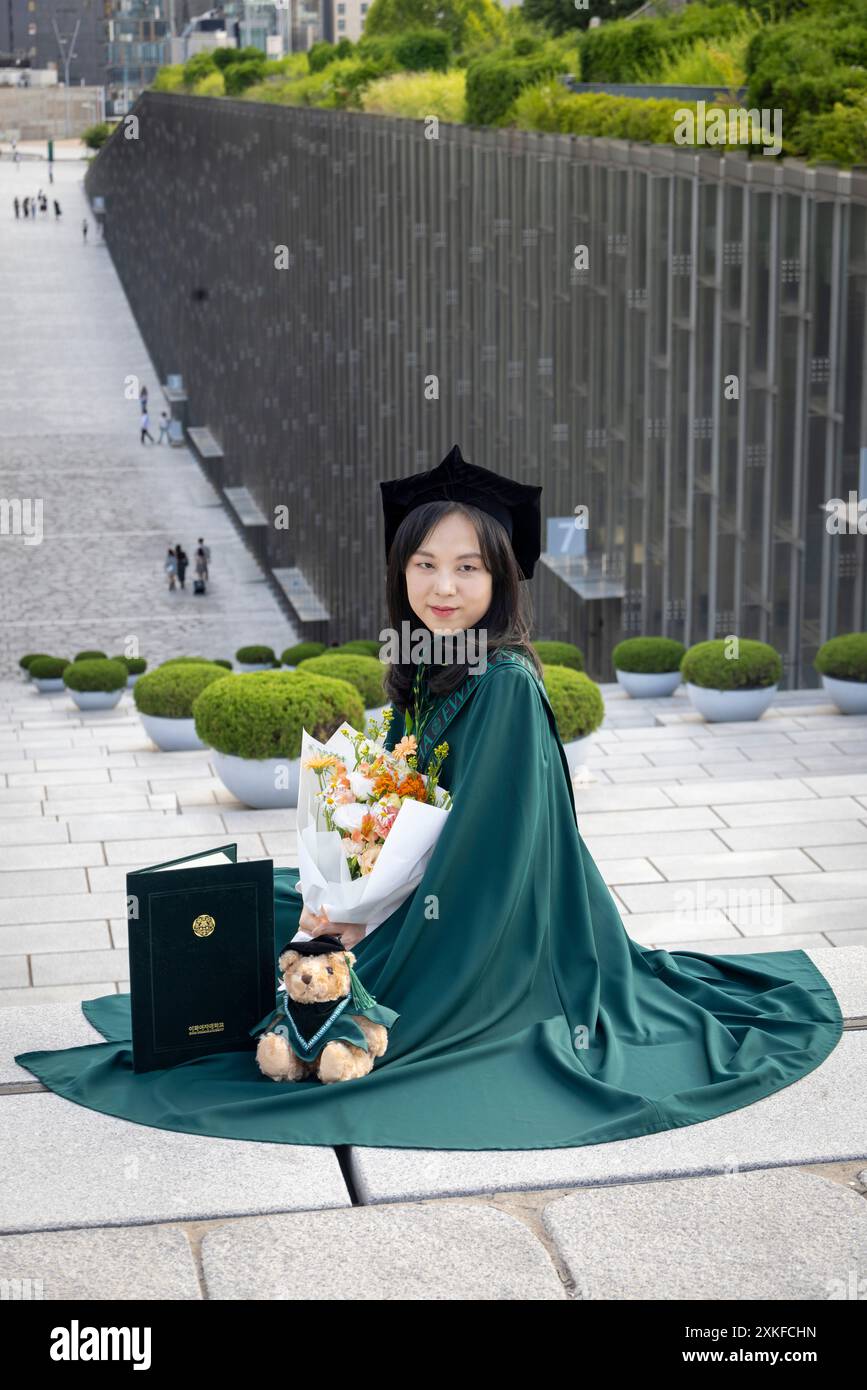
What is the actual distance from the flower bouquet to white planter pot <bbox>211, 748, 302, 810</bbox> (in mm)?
4581

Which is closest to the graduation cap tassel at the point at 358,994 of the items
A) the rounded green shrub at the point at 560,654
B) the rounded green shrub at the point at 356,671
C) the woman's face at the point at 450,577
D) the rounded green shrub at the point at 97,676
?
the woman's face at the point at 450,577

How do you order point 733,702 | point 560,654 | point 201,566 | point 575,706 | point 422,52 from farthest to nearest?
point 201,566 < point 422,52 < point 560,654 < point 733,702 < point 575,706

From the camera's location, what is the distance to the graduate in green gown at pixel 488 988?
493 cm

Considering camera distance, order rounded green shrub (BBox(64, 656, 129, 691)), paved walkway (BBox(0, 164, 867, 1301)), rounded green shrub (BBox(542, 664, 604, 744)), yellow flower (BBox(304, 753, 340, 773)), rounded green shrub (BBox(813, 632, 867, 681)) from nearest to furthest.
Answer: paved walkway (BBox(0, 164, 867, 1301)) → yellow flower (BBox(304, 753, 340, 773)) → rounded green shrub (BBox(542, 664, 604, 744)) → rounded green shrub (BBox(813, 632, 867, 681)) → rounded green shrub (BBox(64, 656, 129, 691))

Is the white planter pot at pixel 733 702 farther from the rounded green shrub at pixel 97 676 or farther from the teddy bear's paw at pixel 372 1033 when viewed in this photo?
the teddy bear's paw at pixel 372 1033

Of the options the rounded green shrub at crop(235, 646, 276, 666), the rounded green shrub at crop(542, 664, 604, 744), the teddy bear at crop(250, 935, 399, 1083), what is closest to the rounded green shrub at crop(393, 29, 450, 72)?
the rounded green shrub at crop(235, 646, 276, 666)

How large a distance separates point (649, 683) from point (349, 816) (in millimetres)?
11716

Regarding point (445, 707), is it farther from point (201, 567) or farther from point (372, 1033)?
point (201, 567)

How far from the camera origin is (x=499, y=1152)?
15.6ft

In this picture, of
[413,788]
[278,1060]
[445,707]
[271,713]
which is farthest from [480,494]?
[271,713]

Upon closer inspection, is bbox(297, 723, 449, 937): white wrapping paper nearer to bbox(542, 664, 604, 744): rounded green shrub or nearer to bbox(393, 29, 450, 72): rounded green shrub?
bbox(542, 664, 604, 744): rounded green shrub

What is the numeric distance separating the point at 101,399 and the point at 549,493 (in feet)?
112

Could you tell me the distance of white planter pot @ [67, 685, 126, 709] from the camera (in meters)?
20.2

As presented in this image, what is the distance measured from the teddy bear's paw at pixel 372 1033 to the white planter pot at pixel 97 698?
1550cm
